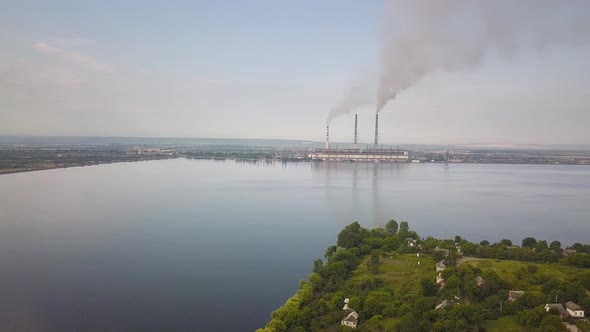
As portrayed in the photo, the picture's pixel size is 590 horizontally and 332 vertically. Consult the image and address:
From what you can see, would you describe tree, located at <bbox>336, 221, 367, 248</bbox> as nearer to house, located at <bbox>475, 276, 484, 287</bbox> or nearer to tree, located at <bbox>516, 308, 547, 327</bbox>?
house, located at <bbox>475, 276, 484, 287</bbox>

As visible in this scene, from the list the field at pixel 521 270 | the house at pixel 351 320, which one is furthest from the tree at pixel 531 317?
the house at pixel 351 320

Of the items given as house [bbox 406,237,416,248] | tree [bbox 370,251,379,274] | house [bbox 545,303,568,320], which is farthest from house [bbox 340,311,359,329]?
house [bbox 406,237,416,248]

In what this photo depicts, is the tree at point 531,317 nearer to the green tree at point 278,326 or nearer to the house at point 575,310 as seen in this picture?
the house at point 575,310

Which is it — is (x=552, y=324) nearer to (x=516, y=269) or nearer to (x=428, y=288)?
(x=428, y=288)

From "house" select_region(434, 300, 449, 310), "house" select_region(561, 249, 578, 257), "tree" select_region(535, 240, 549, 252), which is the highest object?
"tree" select_region(535, 240, 549, 252)

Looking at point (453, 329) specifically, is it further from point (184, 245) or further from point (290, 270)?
point (184, 245)

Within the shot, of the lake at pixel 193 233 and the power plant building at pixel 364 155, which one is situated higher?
the power plant building at pixel 364 155

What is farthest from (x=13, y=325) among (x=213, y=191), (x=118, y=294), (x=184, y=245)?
(x=213, y=191)
